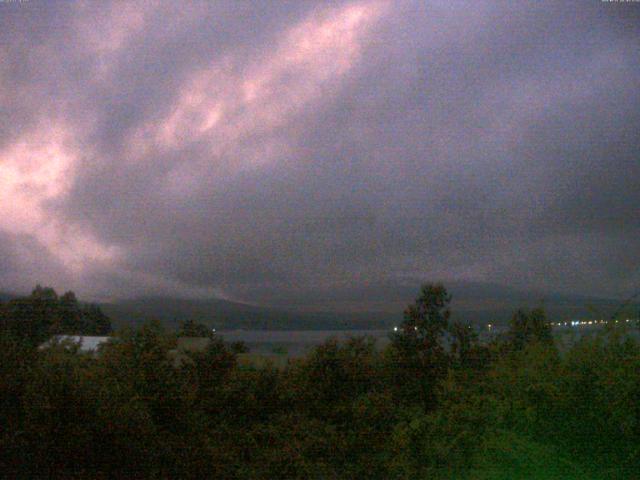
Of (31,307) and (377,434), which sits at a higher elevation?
(31,307)

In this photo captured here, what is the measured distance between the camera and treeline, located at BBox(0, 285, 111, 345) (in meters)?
11.4

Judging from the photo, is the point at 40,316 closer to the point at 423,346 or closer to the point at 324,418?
the point at 324,418

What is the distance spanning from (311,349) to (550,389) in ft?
26.5

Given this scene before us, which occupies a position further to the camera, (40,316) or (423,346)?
(423,346)

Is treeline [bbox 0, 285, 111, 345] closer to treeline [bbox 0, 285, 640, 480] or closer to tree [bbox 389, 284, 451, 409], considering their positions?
treeline [bbox 0, 285, 640, 480]

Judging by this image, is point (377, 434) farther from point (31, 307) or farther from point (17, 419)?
point (31, 307)

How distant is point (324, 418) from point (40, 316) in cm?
649

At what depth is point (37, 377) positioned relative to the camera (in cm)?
870

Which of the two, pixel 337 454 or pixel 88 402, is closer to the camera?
pixel 88 402

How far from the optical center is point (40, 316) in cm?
1427

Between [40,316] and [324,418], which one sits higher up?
[40,316]

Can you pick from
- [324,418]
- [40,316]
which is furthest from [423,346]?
[40,316]

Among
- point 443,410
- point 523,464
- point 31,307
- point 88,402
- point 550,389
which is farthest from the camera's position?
point 31,307

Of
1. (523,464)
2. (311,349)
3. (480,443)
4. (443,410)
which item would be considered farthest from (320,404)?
(523,464)
